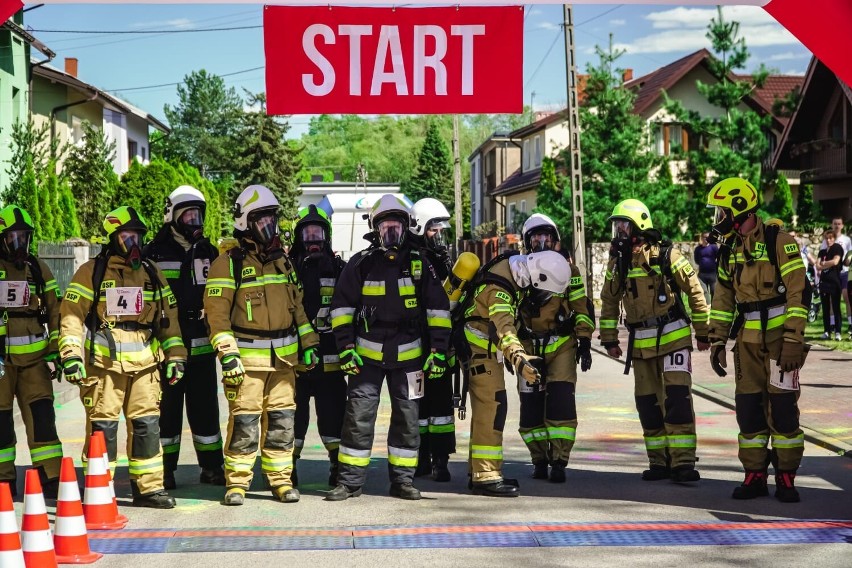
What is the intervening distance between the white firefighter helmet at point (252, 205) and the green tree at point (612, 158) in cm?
Result: 2986

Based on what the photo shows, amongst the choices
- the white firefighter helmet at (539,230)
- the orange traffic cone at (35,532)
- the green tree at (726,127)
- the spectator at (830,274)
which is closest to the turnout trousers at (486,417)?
the white firefighter helmet at (539,230)

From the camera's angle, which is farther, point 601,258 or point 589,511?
point 601,258

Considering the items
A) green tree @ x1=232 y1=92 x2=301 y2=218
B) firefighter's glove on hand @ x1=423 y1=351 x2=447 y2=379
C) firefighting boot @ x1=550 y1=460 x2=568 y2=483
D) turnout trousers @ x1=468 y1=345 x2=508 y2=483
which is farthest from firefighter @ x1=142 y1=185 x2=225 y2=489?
green tree @ x1=232 y1=92 x2=301 y2=218

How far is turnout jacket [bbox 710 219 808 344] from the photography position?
7953 millimetres

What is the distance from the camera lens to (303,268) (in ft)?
29.2

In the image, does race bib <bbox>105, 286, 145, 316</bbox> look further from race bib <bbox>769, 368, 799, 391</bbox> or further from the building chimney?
the building chimney

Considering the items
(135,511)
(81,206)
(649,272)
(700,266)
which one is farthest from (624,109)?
(135,511)

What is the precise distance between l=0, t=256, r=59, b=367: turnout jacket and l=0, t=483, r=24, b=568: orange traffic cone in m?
2.91

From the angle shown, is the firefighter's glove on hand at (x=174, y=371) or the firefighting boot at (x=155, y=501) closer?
the firefighting boot at (x=155, y=501)

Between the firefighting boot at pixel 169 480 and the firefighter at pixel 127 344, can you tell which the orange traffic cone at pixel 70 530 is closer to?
the firefighter at pixel 127 344

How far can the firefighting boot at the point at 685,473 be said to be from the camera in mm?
8628

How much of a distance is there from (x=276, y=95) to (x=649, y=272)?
3269 mm

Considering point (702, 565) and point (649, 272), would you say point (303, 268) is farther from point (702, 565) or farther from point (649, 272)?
point (702, 565)

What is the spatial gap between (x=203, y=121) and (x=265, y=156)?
3262cm
